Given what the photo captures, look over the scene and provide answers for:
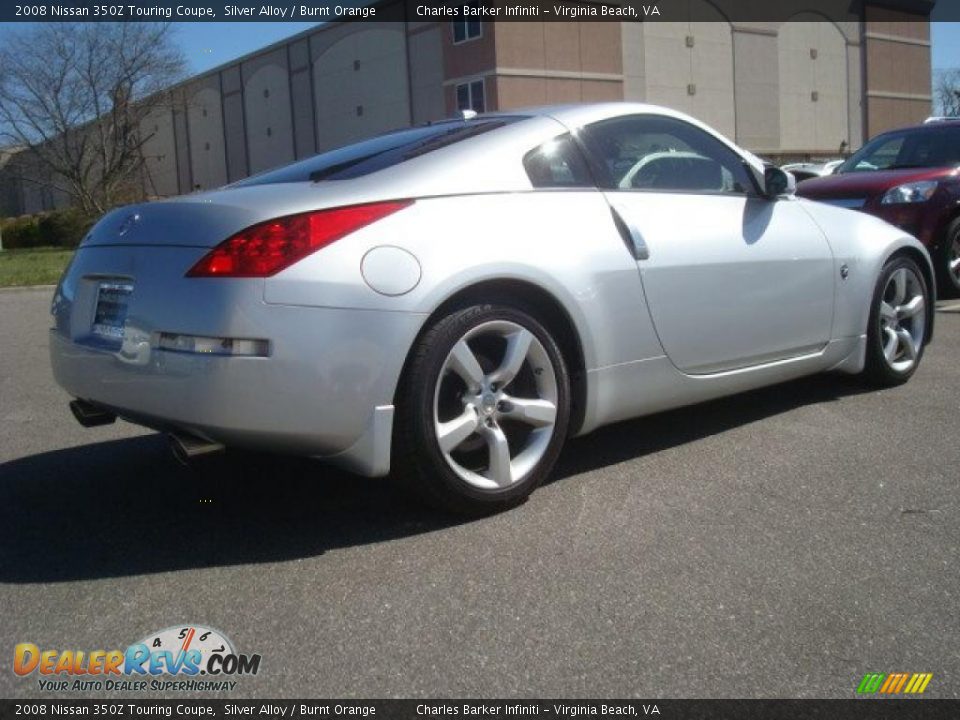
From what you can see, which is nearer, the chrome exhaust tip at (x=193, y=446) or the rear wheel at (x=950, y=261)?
the chrome exhaust tip at (x=193, y=446)

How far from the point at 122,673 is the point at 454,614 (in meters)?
0.85

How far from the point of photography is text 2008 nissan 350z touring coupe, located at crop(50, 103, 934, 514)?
3195 millimetres

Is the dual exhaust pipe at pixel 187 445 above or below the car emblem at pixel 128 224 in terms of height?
below

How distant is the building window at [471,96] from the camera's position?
36312mm

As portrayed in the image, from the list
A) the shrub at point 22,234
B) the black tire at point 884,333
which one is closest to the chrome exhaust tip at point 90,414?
the black tire at point 884,333

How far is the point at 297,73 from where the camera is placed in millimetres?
44906

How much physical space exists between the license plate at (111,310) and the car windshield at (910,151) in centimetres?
767

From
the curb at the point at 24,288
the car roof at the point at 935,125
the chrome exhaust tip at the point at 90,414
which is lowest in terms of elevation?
the curb at the point at 24,288

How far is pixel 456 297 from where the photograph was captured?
3525mm

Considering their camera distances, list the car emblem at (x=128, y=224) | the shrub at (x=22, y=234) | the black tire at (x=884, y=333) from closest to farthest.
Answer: the car emblem at (x=128, y=224) → the black tire at (x=884, y=333) → the shrub at (x=22, y=234)

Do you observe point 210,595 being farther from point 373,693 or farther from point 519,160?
point 519,160
